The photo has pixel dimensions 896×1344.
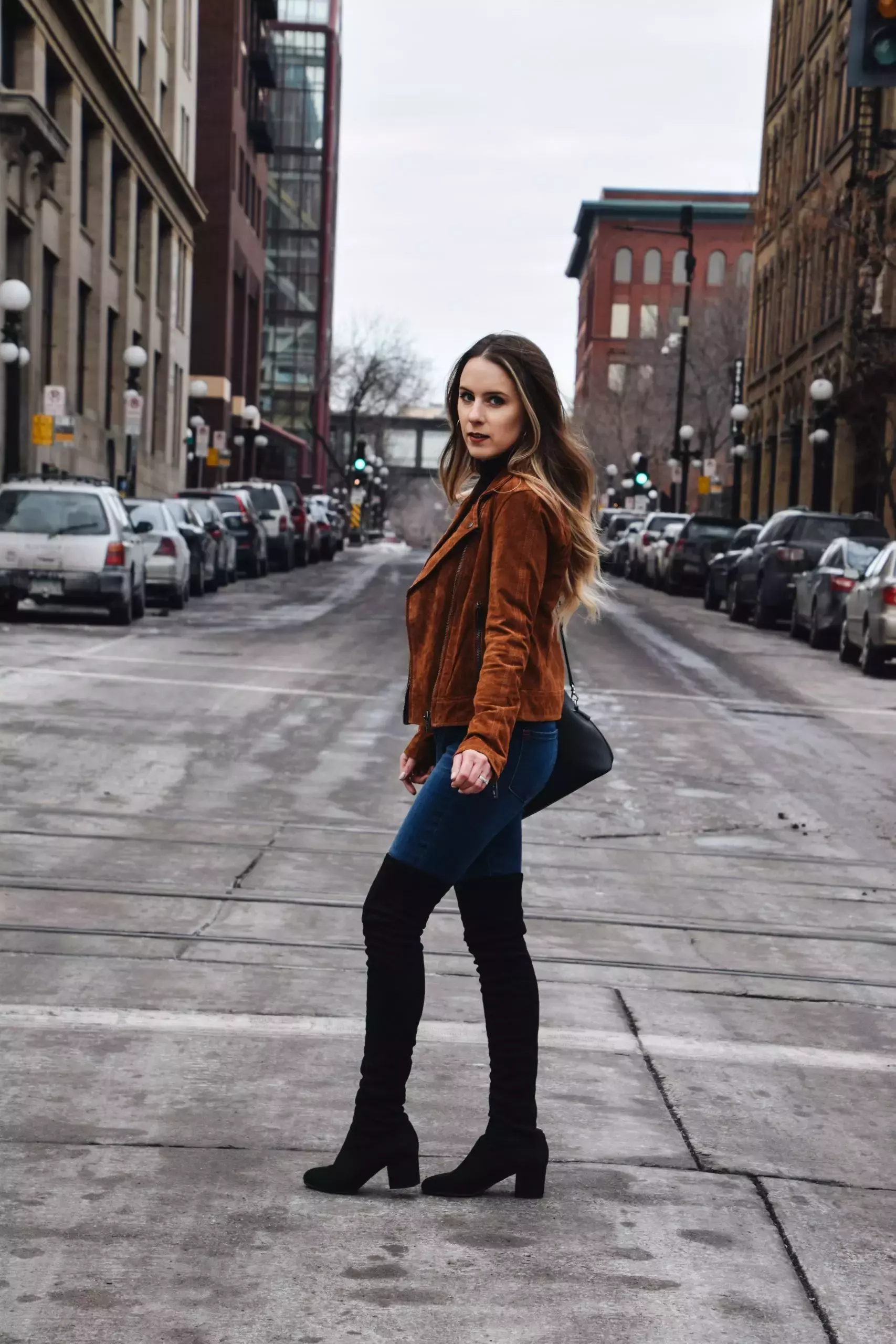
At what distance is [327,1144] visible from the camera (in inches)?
176

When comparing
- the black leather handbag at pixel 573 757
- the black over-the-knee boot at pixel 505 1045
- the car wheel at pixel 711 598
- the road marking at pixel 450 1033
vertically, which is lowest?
the car wheel at pixel 711 598

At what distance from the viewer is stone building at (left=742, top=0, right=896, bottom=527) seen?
39.7 meters

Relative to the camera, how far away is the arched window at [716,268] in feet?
445

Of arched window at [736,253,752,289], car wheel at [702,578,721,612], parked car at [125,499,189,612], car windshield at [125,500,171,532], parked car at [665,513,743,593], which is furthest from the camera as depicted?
arched window at [736,253,752,289]

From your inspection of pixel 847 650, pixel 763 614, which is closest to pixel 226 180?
pixel 763 614

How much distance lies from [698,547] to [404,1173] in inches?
1428

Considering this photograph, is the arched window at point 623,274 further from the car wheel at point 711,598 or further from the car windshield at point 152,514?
the car windshield at point 152,514

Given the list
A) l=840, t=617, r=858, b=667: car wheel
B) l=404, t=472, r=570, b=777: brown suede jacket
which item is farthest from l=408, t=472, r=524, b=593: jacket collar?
l=840, t=617, r=858, b=667: car wheel

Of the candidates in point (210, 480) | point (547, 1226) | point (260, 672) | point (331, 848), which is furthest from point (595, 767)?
point (210, 480)

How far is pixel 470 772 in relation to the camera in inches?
150

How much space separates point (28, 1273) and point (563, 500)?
185 cm

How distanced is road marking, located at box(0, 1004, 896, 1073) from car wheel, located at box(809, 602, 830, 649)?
19.3 metres

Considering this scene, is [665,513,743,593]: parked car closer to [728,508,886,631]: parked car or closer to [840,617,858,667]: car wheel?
[728,508,886,631]: parked car

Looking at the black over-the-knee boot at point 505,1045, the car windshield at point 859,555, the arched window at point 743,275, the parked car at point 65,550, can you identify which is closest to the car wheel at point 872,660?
the car windshield at point 859,555
